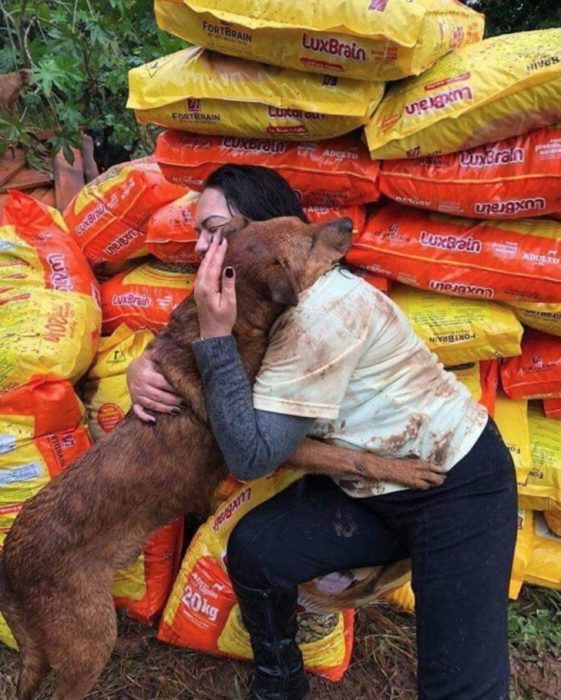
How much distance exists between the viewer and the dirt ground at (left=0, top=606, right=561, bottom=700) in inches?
103

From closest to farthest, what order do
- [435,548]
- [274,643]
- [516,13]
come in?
[435,548] < [274,643] < [516,13]

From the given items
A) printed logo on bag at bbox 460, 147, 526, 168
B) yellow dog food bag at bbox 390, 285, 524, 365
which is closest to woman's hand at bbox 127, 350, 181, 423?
yellow dog food bag at bbox 390, 285, 524, 365

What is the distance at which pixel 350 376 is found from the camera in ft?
6.12

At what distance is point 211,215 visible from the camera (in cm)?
210

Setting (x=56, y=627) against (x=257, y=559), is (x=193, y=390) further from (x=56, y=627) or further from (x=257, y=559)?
(x=56, y=627)

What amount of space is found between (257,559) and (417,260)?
1.25 m

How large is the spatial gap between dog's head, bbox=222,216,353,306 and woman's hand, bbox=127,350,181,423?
383mm

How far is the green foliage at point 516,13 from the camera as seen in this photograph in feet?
20.4

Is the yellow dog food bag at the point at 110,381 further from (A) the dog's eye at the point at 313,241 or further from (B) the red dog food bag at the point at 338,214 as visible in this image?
(A) the dog's eye at the point at 313,241

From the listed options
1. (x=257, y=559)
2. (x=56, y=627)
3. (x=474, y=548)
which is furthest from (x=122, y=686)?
(x=474, y=548)

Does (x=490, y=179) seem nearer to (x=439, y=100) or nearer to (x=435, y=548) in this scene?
(x=439, y=100)

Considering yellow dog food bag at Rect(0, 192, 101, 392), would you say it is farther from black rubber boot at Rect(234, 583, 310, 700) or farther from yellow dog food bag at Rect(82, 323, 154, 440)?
black rubber boot at Rect(234, 583, 310, 700)

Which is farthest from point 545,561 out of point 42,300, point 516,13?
point 516,13

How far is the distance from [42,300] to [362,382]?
5.08 feet
